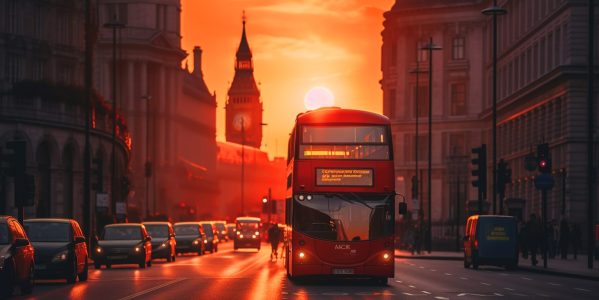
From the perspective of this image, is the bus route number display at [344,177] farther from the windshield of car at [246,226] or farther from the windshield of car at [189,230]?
the windshield of car at [246,226]

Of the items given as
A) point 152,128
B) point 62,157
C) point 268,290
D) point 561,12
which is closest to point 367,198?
point 268,290

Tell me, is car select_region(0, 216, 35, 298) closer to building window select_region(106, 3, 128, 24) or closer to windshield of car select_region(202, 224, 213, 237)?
windshield of car select_region(202, 224, 213, 237)

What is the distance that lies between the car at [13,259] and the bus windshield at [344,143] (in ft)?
26.5

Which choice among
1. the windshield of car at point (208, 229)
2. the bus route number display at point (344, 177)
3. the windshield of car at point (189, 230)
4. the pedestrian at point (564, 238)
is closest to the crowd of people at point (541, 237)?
the pedestrian at point (564, 238)

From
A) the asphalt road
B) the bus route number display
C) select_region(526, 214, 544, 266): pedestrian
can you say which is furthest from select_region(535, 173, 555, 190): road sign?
the bus route number display

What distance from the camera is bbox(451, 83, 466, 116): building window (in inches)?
5207

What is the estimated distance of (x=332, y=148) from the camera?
36.6 meters

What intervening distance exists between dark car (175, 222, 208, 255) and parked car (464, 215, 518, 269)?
2479 cm

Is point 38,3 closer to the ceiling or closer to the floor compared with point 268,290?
closer to the ceiling

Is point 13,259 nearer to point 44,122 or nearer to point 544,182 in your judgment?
point 544,182

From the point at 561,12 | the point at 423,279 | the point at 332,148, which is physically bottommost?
the point at 423,279

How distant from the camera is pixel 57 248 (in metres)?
36.0

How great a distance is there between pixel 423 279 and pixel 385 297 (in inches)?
410

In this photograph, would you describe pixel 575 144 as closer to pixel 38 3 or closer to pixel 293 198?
pixel 38 3
